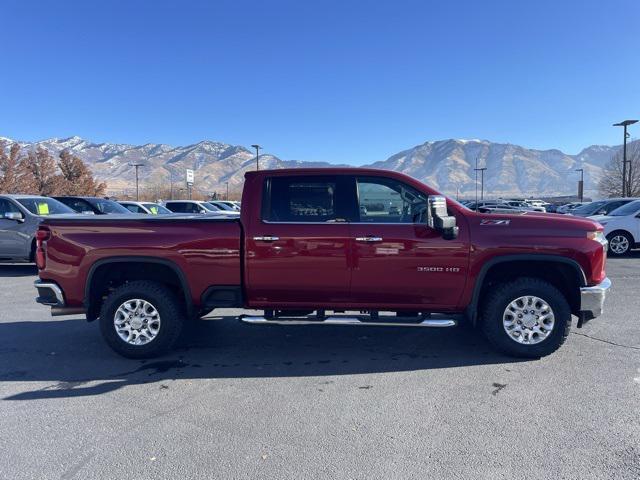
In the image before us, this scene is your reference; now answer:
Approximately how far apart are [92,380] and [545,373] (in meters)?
4.34

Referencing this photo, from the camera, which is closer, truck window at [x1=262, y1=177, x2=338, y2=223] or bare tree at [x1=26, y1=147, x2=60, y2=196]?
truck window at [x1=262, y1=177, x2=338, y2=223]

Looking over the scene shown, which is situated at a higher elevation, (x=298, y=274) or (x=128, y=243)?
(x=128, y=243)

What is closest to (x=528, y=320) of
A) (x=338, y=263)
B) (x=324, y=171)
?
(x=338, y=263)

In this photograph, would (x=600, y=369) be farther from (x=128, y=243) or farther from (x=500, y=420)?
(x=128, y=243)

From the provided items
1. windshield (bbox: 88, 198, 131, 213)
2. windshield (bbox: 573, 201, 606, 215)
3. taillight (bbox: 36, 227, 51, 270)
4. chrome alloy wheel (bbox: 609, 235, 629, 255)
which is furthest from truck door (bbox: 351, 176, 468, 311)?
windshield (bbox: 573, 201, 606, 215)

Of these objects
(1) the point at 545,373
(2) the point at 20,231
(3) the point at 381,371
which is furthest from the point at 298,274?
(2) the point at 20,231

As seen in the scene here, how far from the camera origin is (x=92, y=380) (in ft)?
14.5

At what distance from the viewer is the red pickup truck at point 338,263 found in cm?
466

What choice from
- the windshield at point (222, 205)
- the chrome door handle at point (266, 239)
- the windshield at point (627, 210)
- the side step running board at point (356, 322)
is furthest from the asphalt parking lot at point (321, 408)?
the windshield at point (222, 205)

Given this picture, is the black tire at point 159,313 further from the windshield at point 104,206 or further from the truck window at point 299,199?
the windshield at point 104,206

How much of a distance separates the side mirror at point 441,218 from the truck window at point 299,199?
0.99 metres

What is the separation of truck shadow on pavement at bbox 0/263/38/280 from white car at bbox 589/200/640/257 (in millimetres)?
14509

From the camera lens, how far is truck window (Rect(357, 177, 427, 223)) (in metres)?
4.79

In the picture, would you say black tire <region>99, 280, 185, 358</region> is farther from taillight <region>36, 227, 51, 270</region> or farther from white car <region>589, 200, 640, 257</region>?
white car <region>589, 200, 640, 257</region>
